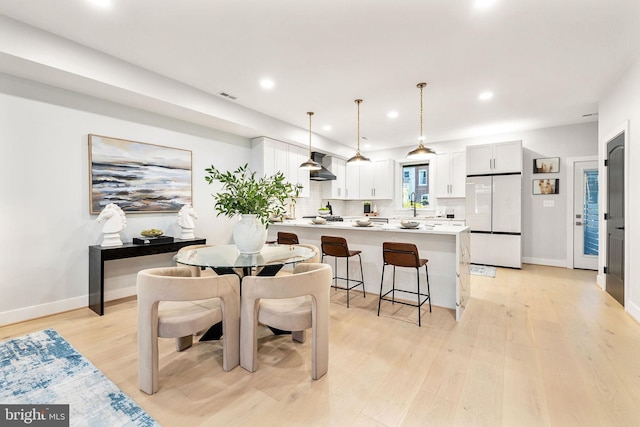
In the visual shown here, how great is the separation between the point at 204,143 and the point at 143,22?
2.17 m

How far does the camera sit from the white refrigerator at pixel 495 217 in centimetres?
532

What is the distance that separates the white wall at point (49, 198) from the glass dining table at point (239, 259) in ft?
5.45

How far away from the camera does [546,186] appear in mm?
5512

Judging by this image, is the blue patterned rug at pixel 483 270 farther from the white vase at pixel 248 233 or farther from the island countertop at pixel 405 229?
the white vase at pixel 248 233

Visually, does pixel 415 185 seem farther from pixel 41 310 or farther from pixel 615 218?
pixel 41 310

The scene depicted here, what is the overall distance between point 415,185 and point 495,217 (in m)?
1.95

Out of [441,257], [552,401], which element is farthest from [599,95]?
[552,401]

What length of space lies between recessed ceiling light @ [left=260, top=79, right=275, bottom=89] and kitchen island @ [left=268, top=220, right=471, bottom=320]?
1935 millimetres

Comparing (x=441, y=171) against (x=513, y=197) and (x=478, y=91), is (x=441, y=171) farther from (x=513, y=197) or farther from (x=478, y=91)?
(x=478, y=91)

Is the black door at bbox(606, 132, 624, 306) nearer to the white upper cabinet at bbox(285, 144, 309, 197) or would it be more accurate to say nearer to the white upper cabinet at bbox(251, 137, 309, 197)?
the white upper cabinet at bbox(251, 137, 309, 197)

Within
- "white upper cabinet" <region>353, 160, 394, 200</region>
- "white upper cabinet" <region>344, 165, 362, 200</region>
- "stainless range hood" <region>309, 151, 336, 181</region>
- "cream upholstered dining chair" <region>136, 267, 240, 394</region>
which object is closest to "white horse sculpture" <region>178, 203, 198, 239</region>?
"cream upholstered dining chair" <region>136, 267, 240, 394</region>

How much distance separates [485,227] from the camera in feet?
18.4

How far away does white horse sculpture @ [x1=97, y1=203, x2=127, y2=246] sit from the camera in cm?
331

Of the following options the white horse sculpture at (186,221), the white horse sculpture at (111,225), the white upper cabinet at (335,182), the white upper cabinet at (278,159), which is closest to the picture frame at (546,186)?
the white upper cabinet at (335,182)
